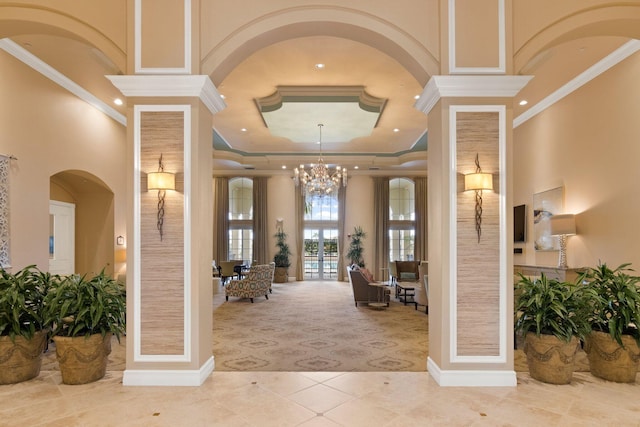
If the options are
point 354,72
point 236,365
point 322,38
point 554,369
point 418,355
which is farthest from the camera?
point 354,72

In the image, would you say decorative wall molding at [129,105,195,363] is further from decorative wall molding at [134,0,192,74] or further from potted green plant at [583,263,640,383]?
potted green plant at [583,263,640,383]

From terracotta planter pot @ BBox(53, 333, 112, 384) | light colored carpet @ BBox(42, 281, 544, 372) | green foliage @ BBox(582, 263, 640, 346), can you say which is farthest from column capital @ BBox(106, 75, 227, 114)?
green foliage @ BBox(582, 263, 640, 346)

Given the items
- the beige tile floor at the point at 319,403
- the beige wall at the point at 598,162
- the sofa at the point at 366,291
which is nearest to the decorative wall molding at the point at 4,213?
the beige tile floor at the point at 319,403

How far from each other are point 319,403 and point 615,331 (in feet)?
9.52

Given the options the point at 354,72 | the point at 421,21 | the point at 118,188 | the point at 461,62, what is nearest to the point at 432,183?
the point at 461,62

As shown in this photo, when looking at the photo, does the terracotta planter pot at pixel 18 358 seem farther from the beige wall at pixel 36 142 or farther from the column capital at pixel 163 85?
the column capital at pixel 163 85

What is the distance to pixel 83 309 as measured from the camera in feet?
12.5

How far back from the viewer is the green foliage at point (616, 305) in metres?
3.83

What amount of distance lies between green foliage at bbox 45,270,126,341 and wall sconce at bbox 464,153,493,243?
3.61 meters

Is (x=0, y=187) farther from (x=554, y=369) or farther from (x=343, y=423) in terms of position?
(x=554, y=369)

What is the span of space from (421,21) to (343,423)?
3759mm

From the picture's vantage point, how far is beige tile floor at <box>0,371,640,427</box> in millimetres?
3135

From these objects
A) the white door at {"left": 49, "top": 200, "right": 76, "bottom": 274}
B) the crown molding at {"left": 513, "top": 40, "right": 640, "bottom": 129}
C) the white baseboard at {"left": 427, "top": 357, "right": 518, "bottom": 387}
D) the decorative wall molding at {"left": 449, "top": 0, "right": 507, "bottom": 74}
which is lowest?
the white baseboard at {"left": 427, "top": 357, "right": 518, "bottom": 387}

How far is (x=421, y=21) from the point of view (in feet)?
13.3
